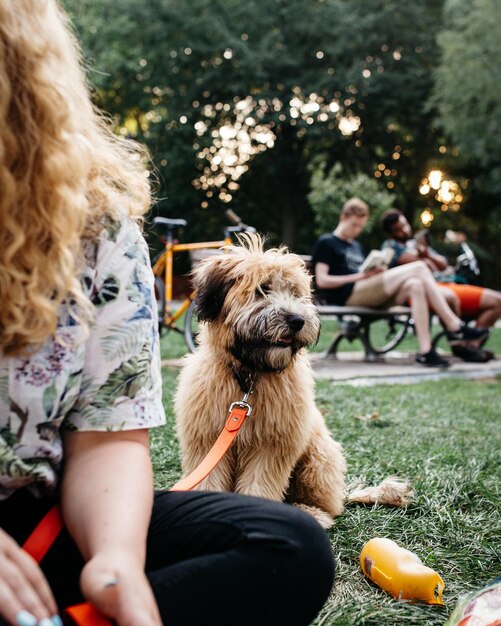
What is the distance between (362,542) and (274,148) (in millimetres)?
23865

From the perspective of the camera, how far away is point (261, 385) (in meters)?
2.50

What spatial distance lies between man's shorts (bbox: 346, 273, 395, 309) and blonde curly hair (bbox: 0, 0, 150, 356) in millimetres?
6070

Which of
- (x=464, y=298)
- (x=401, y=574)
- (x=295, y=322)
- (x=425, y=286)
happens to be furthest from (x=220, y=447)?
(x=464, y=298)

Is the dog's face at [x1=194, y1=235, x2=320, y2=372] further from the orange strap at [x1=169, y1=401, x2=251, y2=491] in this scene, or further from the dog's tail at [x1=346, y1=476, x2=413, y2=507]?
the dog's tail at [x1=346, y1=476, x2=413, y2=507]

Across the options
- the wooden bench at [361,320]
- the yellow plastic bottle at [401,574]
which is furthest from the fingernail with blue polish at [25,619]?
the wooden bench at [361,320]

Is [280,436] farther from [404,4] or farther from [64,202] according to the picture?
[404,4]

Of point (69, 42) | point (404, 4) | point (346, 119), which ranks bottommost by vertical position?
point (69, 42)

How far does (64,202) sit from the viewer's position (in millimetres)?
1185

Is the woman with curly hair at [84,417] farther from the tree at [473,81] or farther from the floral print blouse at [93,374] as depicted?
the tree at [473,81]

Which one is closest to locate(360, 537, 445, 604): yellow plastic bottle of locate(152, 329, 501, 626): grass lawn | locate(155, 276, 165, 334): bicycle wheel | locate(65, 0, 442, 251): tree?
locate(152, 329, 501, 626): grass lawn

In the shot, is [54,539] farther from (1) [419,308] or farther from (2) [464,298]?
(2) [464,298]

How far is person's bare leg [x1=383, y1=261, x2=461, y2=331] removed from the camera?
7023mm

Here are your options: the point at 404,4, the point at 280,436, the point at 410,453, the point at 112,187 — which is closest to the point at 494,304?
the point at 410,453

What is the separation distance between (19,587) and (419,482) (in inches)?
87.0
